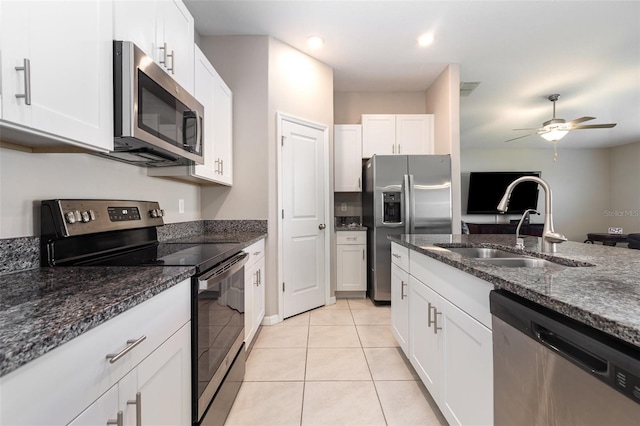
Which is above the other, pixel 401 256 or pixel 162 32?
pixel 162 32

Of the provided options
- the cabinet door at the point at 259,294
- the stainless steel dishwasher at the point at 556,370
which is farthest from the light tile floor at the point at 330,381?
the stainless steel dishwasher at the point at 556,370

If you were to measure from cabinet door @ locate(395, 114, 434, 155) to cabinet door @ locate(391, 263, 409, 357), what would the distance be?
7.03 ft

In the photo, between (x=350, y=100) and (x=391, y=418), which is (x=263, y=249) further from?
(x=350, y=100)

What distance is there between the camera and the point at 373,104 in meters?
4.12

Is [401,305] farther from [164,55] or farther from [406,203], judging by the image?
[164,55]

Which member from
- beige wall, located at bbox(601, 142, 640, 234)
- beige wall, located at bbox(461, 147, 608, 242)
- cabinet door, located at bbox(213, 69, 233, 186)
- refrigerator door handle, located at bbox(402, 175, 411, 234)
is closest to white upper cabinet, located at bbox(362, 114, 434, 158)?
refrigerator door handle, located at bbox(402, 175, 411, 234)

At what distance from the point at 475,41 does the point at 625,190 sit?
7188mm

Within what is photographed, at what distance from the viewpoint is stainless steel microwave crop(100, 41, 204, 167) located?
→ 1132 millimetres

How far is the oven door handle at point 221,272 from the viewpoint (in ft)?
3.81

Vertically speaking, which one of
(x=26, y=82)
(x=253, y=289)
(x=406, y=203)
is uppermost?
(x=26, y=82)

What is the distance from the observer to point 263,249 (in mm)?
2594

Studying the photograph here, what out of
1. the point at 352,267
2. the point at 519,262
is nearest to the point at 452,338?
the point at 519,262

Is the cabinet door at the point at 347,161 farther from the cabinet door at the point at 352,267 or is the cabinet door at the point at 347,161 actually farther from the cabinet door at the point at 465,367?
the cabinet door at the point at 465,367

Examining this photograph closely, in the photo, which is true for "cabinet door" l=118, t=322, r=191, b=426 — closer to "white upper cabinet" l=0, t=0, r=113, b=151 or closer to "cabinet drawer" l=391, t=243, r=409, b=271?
"white upper cabinet" l=0, t=0, r=113, b=151
